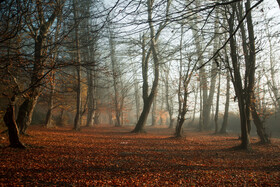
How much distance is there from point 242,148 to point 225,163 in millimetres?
2244

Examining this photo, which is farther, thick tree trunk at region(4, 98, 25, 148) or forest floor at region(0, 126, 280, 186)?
thick tree trunk at region(4, 98, 25, 148)

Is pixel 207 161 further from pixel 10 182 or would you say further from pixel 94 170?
pixel 10 182

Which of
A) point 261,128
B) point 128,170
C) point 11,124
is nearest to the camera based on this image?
point 128,170

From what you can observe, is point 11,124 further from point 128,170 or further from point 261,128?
point 261,128

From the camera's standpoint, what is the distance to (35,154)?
15.8ft

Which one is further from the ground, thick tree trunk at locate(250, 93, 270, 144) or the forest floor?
thick tree trunk at locate(250, 93, 270, 144)

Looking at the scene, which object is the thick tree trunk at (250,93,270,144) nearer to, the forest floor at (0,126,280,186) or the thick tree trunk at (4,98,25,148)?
Result: the forest floor at (0,126,280,186)

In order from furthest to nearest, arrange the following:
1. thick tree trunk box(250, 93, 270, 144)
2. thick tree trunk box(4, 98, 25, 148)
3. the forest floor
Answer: thick tree trunk box(250, 93, 270, 144)
thick tree trunk box(4, 98, 25, 148)
the forest floor

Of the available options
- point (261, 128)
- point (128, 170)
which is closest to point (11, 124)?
point (128, 170)

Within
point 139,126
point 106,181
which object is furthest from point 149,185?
point 139,126

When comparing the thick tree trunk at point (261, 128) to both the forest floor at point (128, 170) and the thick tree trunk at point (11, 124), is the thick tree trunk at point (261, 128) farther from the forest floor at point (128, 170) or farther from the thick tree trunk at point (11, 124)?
the thick tree trunk at point (11, 124)

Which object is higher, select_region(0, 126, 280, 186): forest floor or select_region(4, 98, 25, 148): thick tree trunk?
select_region(4, 98, 25, 148): thick tree trunk

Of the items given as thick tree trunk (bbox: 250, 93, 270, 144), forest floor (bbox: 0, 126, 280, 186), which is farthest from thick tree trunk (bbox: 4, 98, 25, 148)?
thick tree trunk (bbox: 250, 93, 270, 144)

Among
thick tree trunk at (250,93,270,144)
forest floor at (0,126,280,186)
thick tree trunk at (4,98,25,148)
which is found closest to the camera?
forest floor at (0,126,280,186)
